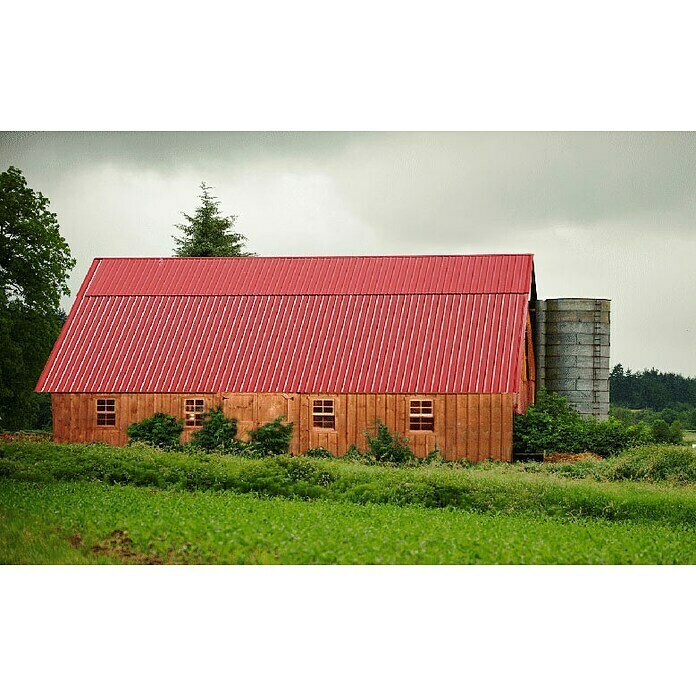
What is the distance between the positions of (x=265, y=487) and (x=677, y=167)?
284 inches

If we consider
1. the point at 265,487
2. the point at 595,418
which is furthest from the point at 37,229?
the point at 595,418

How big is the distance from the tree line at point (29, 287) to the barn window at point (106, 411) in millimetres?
832

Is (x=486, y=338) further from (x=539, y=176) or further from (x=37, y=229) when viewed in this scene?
(x=37, y=229)

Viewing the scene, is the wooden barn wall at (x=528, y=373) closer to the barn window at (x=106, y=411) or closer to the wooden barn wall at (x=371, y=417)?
the wooden barn wall at (x=371, y=417)

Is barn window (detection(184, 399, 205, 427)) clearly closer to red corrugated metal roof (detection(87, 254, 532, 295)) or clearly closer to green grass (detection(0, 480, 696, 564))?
red corrugated metal roof (detection(87, 254, 532, 295))

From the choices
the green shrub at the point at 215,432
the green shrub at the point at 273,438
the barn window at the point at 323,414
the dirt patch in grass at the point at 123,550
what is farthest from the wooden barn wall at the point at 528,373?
the dirt patch in grass at the point at 123,550

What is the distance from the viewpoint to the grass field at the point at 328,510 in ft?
40.5

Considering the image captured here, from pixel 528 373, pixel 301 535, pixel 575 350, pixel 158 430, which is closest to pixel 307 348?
pixel 158 430

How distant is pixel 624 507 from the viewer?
13695mm

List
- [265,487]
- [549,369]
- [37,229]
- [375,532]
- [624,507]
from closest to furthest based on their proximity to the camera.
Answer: [375,532]
[624,507]
[265,487]
[37,229]
[549,369]

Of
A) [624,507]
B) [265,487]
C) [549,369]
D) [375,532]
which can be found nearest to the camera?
[375,532]

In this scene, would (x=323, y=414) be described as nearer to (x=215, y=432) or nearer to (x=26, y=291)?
(x=215, y=432)

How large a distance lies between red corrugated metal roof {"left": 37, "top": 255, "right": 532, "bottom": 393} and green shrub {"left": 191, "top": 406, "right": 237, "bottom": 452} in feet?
1.54
